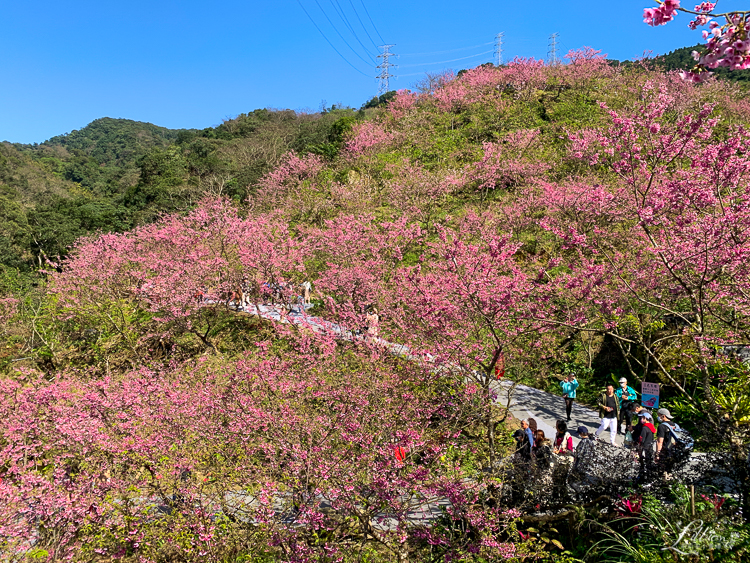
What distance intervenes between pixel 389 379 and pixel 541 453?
244 centimetres

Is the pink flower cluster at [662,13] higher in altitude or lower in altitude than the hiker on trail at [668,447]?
higher

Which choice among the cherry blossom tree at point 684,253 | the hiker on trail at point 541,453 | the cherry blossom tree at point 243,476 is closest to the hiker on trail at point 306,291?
the cherry blossom tree at point 243,476

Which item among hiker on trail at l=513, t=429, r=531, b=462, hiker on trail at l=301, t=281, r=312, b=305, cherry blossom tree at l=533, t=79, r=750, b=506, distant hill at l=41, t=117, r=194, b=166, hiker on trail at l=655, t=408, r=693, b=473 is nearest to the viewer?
cherry blossom tree at l=533, t=79, r=750, b=506

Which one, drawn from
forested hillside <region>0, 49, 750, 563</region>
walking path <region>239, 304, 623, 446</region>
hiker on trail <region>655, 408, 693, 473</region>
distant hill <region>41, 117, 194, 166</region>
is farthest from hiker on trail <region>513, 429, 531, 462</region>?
distant hill <region>41, 117, 194, 166</region>

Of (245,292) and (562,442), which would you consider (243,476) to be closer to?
(562,442)

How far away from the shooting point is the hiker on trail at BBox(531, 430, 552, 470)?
5762mm

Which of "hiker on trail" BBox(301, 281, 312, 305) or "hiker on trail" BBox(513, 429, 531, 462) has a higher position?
"hiker on trail" BBox(301, 281, 312, 305)

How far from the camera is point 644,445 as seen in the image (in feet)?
19.9

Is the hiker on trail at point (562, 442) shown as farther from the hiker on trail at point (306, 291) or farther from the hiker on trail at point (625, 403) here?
the hiker on trail at point (306, 291)

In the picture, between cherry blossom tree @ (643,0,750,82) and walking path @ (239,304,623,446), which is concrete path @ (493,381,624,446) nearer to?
walking path @ (239,304,623,446)

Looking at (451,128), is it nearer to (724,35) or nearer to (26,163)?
(724,35)

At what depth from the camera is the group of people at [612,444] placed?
17.0ft

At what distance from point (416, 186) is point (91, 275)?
1142cm

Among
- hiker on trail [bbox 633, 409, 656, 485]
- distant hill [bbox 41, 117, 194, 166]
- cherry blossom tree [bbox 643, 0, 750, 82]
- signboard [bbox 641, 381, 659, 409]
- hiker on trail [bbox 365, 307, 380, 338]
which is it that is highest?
distant hill [bbox 41, 117, 194, 166]
